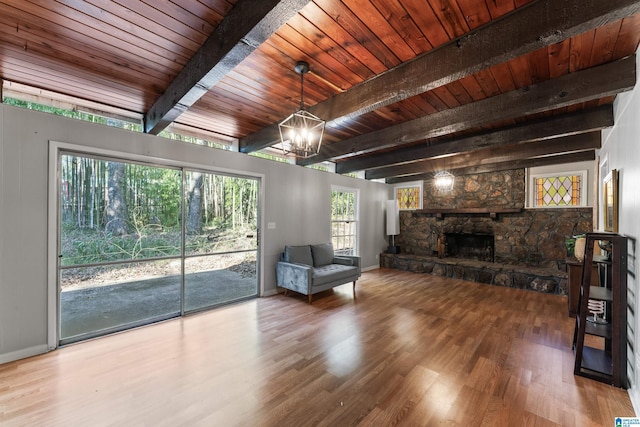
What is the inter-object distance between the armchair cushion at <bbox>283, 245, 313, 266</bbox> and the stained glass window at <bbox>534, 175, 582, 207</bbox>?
16.3ft

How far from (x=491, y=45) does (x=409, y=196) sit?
5762 millimetres

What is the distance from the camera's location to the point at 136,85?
260cm

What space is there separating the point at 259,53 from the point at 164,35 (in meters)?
0.67

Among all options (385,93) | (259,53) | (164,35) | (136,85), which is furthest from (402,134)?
(136,85)

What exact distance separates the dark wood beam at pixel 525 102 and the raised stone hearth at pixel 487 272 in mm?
3644

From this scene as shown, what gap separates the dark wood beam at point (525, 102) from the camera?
222 cm

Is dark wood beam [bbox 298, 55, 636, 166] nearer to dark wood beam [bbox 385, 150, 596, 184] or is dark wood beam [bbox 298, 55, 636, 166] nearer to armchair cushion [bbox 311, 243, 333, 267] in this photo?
armchair cushion [bbox 311, 243, 333, 267]

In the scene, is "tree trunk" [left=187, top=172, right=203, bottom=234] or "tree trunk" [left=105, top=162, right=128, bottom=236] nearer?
"tree trunk" [left=105, top=162, right=128, bottom=236]

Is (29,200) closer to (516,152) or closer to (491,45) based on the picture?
(491,45)

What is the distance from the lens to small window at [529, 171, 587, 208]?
512 centimetres

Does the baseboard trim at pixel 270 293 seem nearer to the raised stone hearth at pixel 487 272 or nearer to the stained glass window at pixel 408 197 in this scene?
the raised stone hearth at pixel 487 272

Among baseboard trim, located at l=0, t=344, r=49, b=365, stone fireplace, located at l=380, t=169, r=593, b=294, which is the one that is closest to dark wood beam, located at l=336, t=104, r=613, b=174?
stone fireplace, located at l=380, t=169, r=593, b=294

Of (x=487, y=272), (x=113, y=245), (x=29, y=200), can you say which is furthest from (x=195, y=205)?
(x=487, y=272)

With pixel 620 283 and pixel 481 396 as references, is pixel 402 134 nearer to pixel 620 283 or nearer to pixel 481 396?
pixel 620 283
